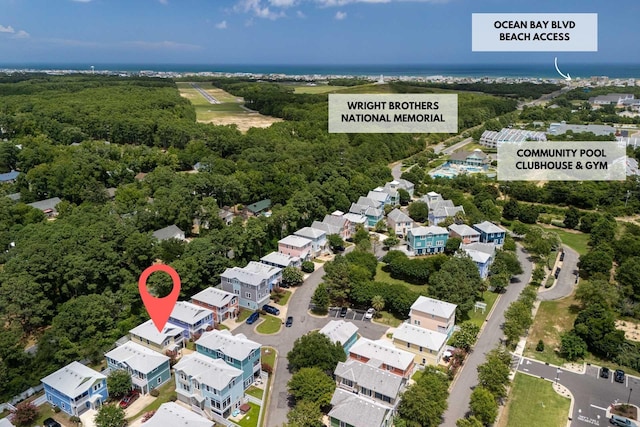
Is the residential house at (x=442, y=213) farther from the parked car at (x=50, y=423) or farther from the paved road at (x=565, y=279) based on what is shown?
the parked car at (x=50, y=423)

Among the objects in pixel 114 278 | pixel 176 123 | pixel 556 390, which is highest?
pixel 176 123

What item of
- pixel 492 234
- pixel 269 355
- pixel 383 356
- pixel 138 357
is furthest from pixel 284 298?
pixel 492 234

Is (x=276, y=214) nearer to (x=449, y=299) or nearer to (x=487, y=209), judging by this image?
(x=449, y=299)

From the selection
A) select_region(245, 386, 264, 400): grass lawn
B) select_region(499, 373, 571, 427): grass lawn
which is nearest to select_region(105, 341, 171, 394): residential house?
select_region(245, 386, 264, 400): grass lawn

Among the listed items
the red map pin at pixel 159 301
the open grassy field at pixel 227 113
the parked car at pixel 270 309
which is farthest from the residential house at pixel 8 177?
the parked car at pixel 270 309

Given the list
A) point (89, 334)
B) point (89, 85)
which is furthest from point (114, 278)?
point (89, 85)

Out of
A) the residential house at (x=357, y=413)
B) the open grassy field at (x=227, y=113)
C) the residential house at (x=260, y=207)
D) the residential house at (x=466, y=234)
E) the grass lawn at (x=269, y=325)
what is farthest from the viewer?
the open grassy field at (x=227, y=113)

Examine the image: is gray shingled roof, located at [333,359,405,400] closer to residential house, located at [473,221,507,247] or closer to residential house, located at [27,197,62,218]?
residential house, located at [473,221,507,247]
